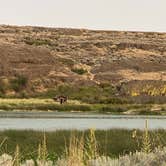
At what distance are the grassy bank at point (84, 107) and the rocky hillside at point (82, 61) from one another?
8.51 metres

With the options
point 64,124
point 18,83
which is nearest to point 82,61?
point 18,83

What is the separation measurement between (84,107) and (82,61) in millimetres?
28495

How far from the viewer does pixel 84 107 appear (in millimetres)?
57625

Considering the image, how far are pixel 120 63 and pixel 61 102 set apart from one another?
26.1m

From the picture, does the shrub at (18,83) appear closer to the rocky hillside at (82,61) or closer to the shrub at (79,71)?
the rocky hillside at (82,61)

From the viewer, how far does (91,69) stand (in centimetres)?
8125

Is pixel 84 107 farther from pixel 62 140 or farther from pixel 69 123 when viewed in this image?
pixel 62 140

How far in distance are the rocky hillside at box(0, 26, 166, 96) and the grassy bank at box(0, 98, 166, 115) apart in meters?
8.51

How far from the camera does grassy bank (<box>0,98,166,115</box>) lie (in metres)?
55.3

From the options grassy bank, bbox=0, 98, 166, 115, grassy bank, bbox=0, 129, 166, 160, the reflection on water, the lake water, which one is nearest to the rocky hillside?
grassy bank, bbox=0, 98, 166, 115

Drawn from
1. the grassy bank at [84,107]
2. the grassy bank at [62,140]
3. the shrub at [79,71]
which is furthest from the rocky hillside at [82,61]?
the grassy bank at [62,140]

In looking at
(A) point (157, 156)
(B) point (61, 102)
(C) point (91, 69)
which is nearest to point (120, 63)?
(C) point (91, 69)

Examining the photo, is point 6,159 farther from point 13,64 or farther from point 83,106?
point 13,64

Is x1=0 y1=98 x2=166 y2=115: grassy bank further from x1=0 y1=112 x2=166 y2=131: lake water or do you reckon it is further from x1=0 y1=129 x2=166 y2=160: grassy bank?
x1=0 y1=129 x2=166 y2=160: grassy bank
